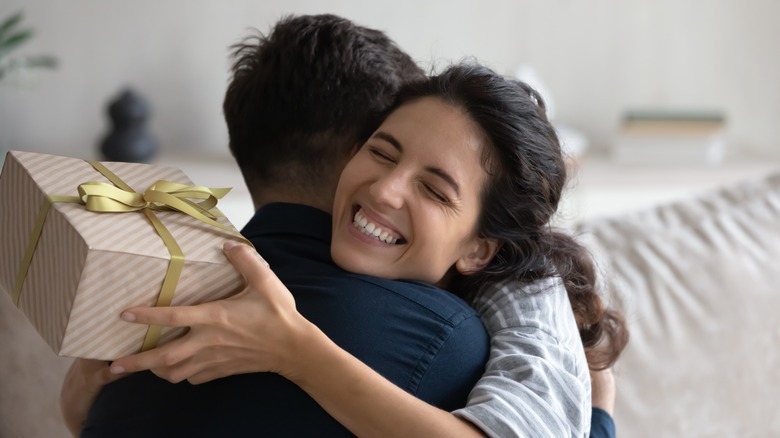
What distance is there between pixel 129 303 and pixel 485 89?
1.64ft

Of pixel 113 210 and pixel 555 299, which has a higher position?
pixel 113 210

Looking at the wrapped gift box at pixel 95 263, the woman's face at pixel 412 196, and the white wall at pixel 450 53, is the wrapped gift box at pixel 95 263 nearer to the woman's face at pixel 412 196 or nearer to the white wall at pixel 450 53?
the woman's face at pixel 412 196

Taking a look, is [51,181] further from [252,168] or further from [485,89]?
[485,89]

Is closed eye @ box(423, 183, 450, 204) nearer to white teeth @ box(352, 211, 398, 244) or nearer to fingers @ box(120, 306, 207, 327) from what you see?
white teeth @ box(352, 211, 398, 244)

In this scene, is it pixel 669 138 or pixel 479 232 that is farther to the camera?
pixel 669 138

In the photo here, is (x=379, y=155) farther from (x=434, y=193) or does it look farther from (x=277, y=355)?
(x=277, y=355)

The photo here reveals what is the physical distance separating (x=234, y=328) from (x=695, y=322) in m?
1.14

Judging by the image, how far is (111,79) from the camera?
3635mm

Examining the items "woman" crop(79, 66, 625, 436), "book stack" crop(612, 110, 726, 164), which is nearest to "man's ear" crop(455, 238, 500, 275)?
"woman" crop(79, 66, 625, 436)

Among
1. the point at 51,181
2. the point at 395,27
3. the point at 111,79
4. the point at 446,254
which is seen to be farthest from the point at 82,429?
the point at 395,27

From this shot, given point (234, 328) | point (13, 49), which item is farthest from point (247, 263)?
point (13, 49)

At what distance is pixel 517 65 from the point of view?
4.02 metres

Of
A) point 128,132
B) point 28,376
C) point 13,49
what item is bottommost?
point 128,132

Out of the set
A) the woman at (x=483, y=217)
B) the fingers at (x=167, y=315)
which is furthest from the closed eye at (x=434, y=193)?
the fingers at (x=167, y=315)
